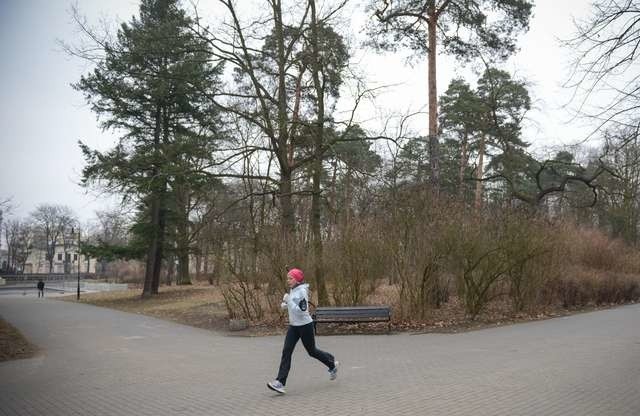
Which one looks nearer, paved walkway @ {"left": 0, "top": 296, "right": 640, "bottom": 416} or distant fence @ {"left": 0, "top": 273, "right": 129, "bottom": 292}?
paved walkway @ {"left": 0, "top": 296, "right": 640, "bottom": 416}

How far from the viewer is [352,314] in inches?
550

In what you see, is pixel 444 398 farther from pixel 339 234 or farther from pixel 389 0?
pixel 389 0

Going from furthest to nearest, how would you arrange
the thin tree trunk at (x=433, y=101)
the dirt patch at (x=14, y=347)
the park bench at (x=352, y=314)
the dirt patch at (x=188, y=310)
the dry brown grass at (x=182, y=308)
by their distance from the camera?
the dry brown grass at (x=182, y=308) → the thin tree trunk at (x=433, y=101) → the dirt patch at (x=188, y=310) → the park bench at (x=352, y=314) → the dirt patch at (x=14, y=347)

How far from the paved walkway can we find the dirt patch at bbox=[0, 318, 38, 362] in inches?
15.4

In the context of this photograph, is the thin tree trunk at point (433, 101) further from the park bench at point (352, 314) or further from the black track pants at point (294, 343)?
the black track pants at point (294, 343)

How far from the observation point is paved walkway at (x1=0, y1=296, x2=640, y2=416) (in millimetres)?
6613

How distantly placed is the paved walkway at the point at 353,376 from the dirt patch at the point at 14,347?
392mm

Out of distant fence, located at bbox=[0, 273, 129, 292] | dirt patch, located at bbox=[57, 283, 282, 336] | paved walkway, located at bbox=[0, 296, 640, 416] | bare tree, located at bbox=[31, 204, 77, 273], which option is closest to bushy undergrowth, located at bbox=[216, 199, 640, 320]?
dirt patch, located at bbox=[57, 283, 282, 336]

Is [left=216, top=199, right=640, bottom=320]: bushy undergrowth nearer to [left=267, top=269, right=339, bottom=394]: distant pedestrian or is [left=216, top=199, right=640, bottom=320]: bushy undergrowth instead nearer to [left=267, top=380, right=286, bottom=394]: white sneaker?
[left=267, top=269, right=339, bottom=394]: distant pedestrian

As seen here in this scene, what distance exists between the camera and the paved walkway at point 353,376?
21.7 feet

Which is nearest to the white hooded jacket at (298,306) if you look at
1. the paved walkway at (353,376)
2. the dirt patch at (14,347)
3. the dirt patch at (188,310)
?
the paved walkway at (353,376)

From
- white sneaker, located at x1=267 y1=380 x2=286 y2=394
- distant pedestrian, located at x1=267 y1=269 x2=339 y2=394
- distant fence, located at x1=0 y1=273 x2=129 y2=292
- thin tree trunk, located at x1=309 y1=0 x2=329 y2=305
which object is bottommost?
distant fence, located at x1=0 y1=273 x2=129 y2=292

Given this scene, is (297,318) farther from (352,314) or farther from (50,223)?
(50,223)

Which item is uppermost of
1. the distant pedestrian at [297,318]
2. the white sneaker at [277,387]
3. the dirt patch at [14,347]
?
the distant pedestrian at [297,318]
